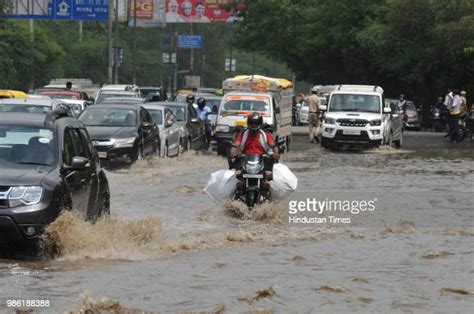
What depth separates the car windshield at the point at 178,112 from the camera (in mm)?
30911

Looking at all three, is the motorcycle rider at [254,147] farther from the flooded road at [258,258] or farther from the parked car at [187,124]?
the parked car at [187,124]

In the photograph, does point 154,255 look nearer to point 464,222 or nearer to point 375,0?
point 464,222

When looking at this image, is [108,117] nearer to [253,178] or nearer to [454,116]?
[253,178]

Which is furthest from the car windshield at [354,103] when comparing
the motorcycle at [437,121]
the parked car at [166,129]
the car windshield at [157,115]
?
the motorcycle at [437,121]

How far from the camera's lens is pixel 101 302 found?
8766 mm

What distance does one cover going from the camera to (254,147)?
631 inches

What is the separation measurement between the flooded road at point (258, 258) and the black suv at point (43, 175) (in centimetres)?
28

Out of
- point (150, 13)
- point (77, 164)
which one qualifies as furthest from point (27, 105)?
point (150, 13)

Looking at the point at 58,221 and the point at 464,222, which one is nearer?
the point at 58,221

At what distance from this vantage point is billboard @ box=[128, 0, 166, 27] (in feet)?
216

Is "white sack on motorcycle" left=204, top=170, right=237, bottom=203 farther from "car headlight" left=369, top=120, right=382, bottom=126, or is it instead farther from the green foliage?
the green foliage

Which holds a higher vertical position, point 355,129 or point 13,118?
point 13,118

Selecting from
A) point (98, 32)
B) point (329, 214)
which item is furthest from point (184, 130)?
point (98, 32)

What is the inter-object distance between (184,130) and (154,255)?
18.2 metres
